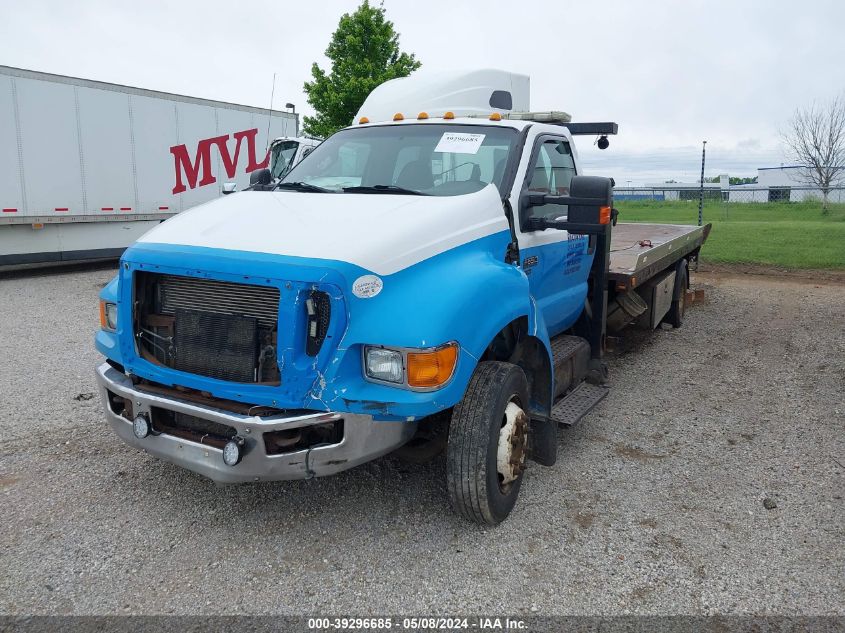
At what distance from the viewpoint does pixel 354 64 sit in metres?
22.7

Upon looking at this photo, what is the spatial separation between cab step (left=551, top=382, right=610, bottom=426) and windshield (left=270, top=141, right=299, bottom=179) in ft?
32.5

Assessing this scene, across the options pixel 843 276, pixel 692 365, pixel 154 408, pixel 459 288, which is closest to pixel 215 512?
pixel 154 408

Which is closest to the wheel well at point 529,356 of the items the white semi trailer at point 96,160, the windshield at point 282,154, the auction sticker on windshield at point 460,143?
the auction sticker on windshield at point 460,143

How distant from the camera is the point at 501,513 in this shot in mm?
3545

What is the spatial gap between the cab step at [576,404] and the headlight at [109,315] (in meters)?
2.57

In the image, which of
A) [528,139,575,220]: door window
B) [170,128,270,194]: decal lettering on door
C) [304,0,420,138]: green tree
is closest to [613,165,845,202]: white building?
[304,0,420,138]: green tree

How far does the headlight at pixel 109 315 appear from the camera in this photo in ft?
11.9

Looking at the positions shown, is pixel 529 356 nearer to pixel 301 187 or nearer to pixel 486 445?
pixel 486 445

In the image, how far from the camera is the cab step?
4.13 m

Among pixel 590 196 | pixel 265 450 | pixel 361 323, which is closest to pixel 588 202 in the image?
pixel 590 196

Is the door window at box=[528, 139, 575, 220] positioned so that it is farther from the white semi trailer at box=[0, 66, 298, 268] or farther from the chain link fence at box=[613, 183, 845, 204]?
the chain link fence at box=[613, 183, 845, 204]

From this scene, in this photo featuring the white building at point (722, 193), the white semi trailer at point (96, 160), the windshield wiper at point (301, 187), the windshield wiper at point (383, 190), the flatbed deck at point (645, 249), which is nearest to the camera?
the windshield wiper at point (383, 190)

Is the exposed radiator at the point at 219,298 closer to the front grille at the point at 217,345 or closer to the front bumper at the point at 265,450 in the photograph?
the front grille at the point at 217,345

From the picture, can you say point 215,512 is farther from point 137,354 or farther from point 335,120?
point 335,120
